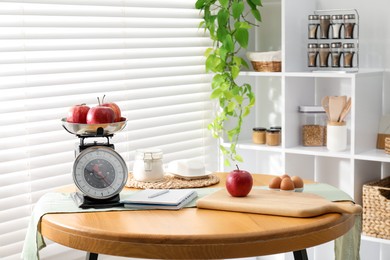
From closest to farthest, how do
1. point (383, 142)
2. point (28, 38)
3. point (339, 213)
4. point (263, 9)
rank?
point (339, 213)
point (28, 38)
point (383, 142)
point (263, 9)

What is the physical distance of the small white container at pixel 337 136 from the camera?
11.7 feet

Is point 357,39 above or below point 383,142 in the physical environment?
above

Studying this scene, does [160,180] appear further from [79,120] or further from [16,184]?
[16,184]

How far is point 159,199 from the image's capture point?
8.23 ft

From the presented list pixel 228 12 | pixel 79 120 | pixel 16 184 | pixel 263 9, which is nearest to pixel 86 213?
pixel 79 120

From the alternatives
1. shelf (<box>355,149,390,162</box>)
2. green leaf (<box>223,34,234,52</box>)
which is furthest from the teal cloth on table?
green leaf (<box>223,34,234,52</box>)

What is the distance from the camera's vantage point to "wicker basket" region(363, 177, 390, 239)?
3.38 m

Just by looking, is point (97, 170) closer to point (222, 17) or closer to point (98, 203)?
point (98, 203)

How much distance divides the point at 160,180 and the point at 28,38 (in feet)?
2.96

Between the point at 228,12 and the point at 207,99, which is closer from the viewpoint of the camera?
the point at 228,12

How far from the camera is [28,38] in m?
3.15

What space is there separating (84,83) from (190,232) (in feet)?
4.97

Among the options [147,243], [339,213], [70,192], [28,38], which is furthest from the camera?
[28,38]

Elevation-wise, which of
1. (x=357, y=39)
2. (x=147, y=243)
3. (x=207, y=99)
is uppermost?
(x=357, y=39)
